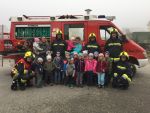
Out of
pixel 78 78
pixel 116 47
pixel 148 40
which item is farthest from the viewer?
pixel 148 40

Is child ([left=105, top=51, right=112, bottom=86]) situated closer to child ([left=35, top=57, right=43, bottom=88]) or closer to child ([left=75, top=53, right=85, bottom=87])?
child ([left=75, top=53, right=85, bottom=87])

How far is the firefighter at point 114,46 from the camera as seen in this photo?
1262 centimetres

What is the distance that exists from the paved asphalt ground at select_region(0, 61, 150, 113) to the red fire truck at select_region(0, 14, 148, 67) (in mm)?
2004

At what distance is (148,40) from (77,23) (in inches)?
929

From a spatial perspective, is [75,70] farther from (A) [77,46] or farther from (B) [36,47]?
(B) [36,47]

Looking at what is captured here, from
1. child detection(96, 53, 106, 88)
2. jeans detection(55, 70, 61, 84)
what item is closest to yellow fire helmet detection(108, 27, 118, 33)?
child detection(96, 53, 106, 88)

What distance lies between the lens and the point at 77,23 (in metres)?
13.8

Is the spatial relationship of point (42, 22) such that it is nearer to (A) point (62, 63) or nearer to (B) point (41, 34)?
(B) point (41, 34)

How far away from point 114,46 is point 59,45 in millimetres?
1959

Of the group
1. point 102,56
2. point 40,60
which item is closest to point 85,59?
Answer: point 102,56

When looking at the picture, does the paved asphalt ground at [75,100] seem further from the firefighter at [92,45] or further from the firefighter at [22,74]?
the firefighter at [92,45]

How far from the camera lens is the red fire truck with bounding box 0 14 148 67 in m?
13.7

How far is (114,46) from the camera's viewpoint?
12.7 meters

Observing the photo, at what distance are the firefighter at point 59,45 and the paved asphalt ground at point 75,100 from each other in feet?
5.35
